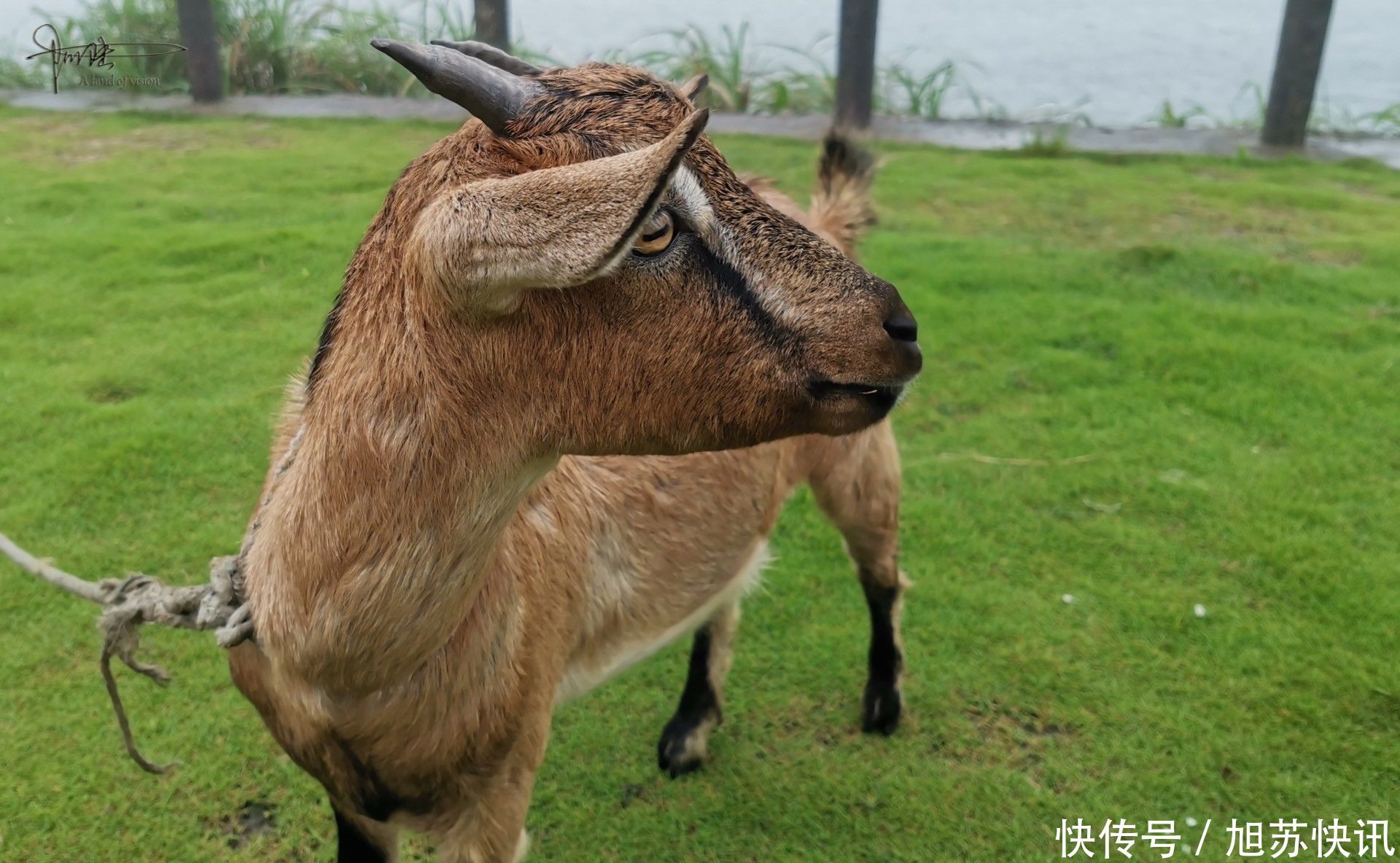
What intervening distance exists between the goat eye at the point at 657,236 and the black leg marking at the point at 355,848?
1.53m

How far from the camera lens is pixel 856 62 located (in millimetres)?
8930

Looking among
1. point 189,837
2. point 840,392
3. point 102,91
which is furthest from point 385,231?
point 102,91

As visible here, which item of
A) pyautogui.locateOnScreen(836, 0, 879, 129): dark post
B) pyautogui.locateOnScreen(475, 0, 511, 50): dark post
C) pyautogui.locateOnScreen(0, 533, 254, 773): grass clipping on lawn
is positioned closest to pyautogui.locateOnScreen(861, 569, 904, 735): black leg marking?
pyautogui.locateOnScreen(0, 533, 254, 773): grass clipping on lawn

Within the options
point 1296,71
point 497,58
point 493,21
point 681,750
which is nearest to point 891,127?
point 1296,71

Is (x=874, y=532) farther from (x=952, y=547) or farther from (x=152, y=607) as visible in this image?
(x=152, y=607)

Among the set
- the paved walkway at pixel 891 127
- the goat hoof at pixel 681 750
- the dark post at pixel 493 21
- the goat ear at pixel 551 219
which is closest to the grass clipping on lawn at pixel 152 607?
the goat ear at pixel 551 219

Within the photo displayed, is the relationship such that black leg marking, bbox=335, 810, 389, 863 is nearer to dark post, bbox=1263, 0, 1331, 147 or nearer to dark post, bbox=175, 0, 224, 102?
dark post, bbox=175, 0, 224, 102

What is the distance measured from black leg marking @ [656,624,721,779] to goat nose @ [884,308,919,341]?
201cm

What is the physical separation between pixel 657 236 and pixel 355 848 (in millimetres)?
1659

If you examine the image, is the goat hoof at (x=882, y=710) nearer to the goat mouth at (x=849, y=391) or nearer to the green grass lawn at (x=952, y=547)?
the green grass lawn at (x=952, y=547)

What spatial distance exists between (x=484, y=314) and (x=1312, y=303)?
6.13m

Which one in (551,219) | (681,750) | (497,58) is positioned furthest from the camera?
(681,750)

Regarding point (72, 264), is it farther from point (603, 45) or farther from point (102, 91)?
point (603, 45)

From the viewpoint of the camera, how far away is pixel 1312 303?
622 centimetres
